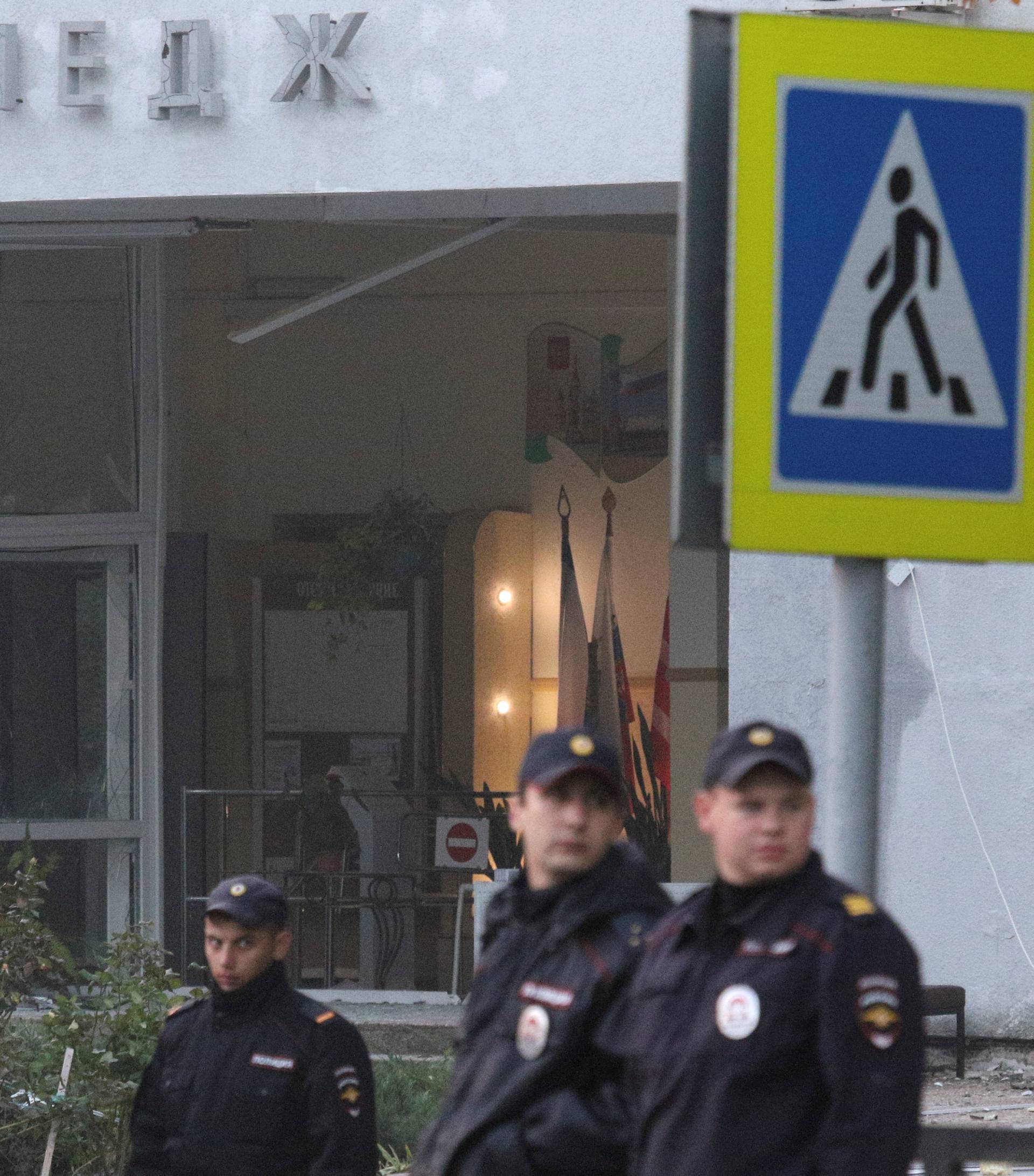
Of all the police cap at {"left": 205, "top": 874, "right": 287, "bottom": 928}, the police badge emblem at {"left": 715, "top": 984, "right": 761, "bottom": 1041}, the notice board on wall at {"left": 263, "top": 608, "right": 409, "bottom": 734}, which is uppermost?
the police badge emblem at {"left": 715, "top": 984, "right": 761, "bottom": 1041}

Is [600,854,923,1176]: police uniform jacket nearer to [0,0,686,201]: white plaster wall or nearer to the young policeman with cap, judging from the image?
the young policeman with cap

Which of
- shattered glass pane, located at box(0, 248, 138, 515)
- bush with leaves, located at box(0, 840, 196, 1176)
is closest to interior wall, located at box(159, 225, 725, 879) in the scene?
shattered glass pane, located at box(0, 248, 138, 515)

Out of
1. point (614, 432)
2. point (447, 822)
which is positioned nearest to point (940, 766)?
point (447, 822)

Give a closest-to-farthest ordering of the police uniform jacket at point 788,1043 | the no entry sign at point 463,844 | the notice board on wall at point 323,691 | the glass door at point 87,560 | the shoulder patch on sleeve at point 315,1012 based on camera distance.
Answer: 1. the police uniform jacket at point 788,1043
2. the shoulder patch on sleeve at point 315,1012
3. the glass door at point 87,560
4. the no entry sign at point 463,844
5. the notice board on wall at point 323,691

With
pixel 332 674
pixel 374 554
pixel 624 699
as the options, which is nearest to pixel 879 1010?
pixel 624 699

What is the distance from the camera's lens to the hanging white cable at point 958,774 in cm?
844

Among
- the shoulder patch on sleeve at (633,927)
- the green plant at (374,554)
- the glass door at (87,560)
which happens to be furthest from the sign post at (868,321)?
the green plant at (374,554)

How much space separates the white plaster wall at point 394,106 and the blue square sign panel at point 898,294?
220 inches

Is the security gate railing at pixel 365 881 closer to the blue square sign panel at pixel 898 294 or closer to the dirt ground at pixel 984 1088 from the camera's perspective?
the dirt ground at pixel 984 1088

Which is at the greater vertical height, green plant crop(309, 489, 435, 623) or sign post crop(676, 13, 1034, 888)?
sign post crop(676, 13, 1034, 888)

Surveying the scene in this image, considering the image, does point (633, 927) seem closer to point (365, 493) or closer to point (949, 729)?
point (949, 729)

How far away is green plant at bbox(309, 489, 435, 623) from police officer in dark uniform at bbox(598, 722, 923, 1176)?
10820mm

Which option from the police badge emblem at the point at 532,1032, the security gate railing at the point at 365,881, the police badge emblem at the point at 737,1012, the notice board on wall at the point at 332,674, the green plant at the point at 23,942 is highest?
the police badge emblem at the point at 737,1012

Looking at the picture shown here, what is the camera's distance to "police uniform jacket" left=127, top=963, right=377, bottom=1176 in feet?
14.8
